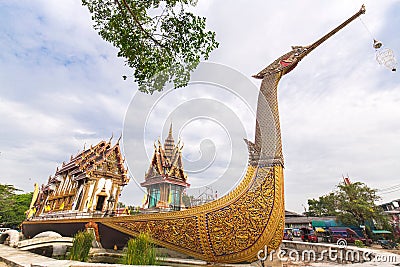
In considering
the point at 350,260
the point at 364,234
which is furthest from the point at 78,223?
the point at 364,234

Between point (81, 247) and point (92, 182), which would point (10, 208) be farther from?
point (81, 247)

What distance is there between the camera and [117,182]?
56.9 ft

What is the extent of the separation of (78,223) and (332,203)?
18.6 metres

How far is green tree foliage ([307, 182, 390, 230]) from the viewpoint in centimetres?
1703

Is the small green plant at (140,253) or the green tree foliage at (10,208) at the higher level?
the green tree foliage at (10,208)

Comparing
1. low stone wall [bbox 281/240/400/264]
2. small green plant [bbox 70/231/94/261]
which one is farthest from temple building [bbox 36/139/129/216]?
low stone wall [bbox 281/240/400/264]

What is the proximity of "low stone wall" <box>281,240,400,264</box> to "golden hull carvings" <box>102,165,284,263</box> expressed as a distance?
125 inches

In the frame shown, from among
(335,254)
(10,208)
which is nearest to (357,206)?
(335,254)

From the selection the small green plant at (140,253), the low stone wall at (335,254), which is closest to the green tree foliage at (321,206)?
the low stone wall at (335,254)

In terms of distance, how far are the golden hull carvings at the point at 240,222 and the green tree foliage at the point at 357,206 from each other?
48.6 feet

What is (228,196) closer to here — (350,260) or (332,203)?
(350,260)

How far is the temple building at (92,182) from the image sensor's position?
1550cm

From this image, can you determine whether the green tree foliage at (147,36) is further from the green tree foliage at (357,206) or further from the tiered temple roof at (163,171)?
the green tree foliage at (357,206)

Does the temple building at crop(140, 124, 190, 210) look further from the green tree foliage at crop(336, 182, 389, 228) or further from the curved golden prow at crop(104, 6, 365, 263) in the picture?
the green tree foliage at crop(336, 182, 389, 228)
